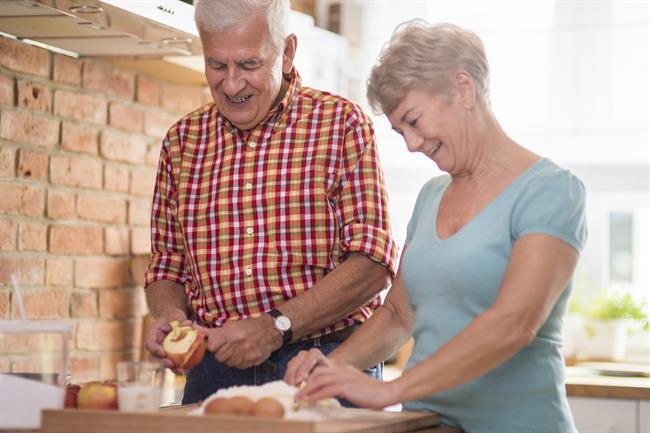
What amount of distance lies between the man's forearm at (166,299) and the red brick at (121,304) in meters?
0.71

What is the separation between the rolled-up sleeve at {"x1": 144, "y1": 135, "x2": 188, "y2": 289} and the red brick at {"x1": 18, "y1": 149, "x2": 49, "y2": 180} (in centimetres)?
49

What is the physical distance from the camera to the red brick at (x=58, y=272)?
2689mm

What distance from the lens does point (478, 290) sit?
66.2 inches

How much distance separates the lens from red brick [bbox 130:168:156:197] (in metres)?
3.02

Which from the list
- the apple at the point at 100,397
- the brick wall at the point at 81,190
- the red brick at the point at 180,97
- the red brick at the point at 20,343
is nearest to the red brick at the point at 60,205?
the brick wall at the point at 81,190

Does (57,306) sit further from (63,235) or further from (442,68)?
(442,68)

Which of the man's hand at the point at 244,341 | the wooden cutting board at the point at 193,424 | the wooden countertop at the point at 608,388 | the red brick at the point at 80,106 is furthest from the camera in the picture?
the wooden countertop at the point at 608,388

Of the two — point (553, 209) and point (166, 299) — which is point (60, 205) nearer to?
point (166, 299)

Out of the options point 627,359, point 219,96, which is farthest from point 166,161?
point 627,359

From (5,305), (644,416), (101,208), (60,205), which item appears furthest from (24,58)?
(644,416)

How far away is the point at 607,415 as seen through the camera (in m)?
3.01

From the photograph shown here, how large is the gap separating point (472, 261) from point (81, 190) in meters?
1.42

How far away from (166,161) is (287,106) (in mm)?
288

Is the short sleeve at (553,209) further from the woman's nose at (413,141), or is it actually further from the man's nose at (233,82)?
the man's nose at (233,82)
